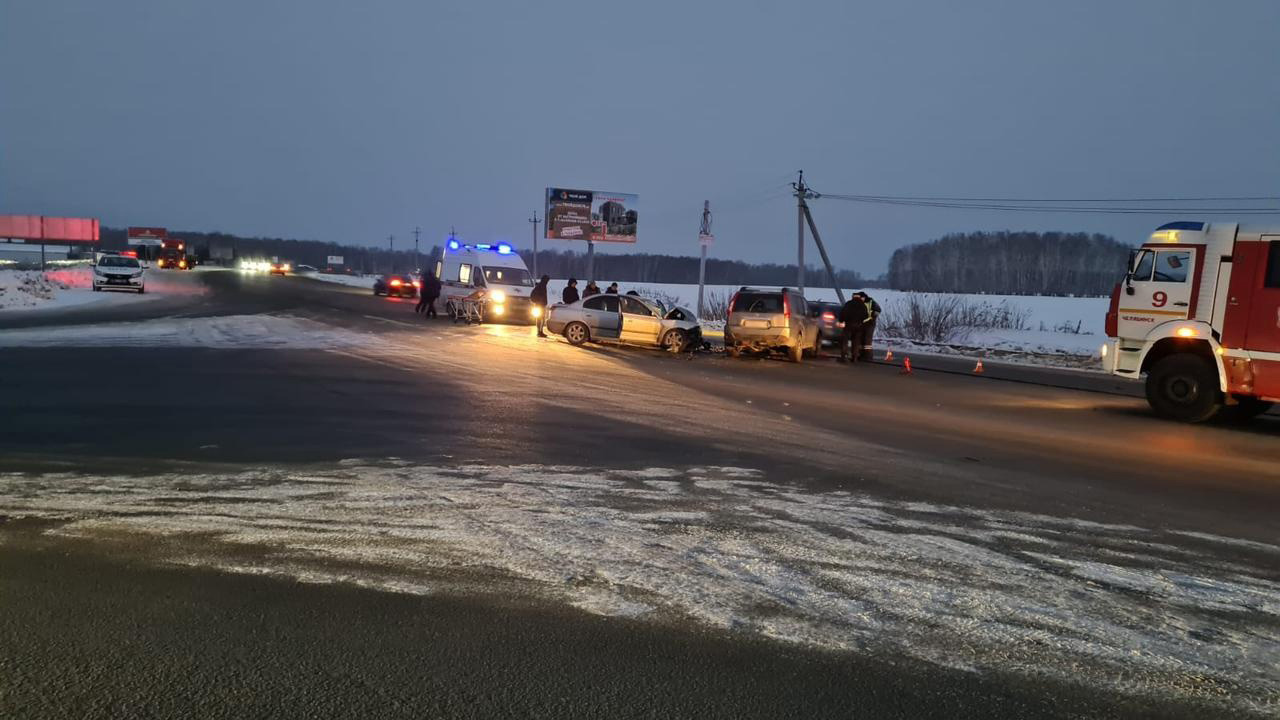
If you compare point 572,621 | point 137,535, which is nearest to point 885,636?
point 572,621

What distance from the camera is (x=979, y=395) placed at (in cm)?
1641

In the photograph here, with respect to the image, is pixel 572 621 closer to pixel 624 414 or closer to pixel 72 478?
pixel 72 478

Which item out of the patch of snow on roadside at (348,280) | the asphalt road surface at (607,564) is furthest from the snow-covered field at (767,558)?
the patch of snow on roadside at (348,280)

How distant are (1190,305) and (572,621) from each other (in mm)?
13303

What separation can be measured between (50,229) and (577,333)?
95312mm

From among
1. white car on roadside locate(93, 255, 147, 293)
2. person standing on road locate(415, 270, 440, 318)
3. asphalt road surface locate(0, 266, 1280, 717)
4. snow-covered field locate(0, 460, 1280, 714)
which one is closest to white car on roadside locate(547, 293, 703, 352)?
person standing on road locate(415, 270, 440, 318)

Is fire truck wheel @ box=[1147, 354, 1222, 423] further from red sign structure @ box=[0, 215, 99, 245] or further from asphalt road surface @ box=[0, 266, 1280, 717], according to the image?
red sign structure @ box=[0, 215, 99, 245]

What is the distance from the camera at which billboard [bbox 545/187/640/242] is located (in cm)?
5322

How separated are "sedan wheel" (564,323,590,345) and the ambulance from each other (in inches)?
226

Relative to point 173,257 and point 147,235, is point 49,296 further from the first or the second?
point 147,235

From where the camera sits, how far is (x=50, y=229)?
3676 inches

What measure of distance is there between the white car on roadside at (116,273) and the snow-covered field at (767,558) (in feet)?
122

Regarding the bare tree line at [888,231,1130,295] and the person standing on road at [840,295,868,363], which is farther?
the bare tree line at [888,231,1130,295]

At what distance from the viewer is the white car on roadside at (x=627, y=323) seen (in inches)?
Answer: 876
